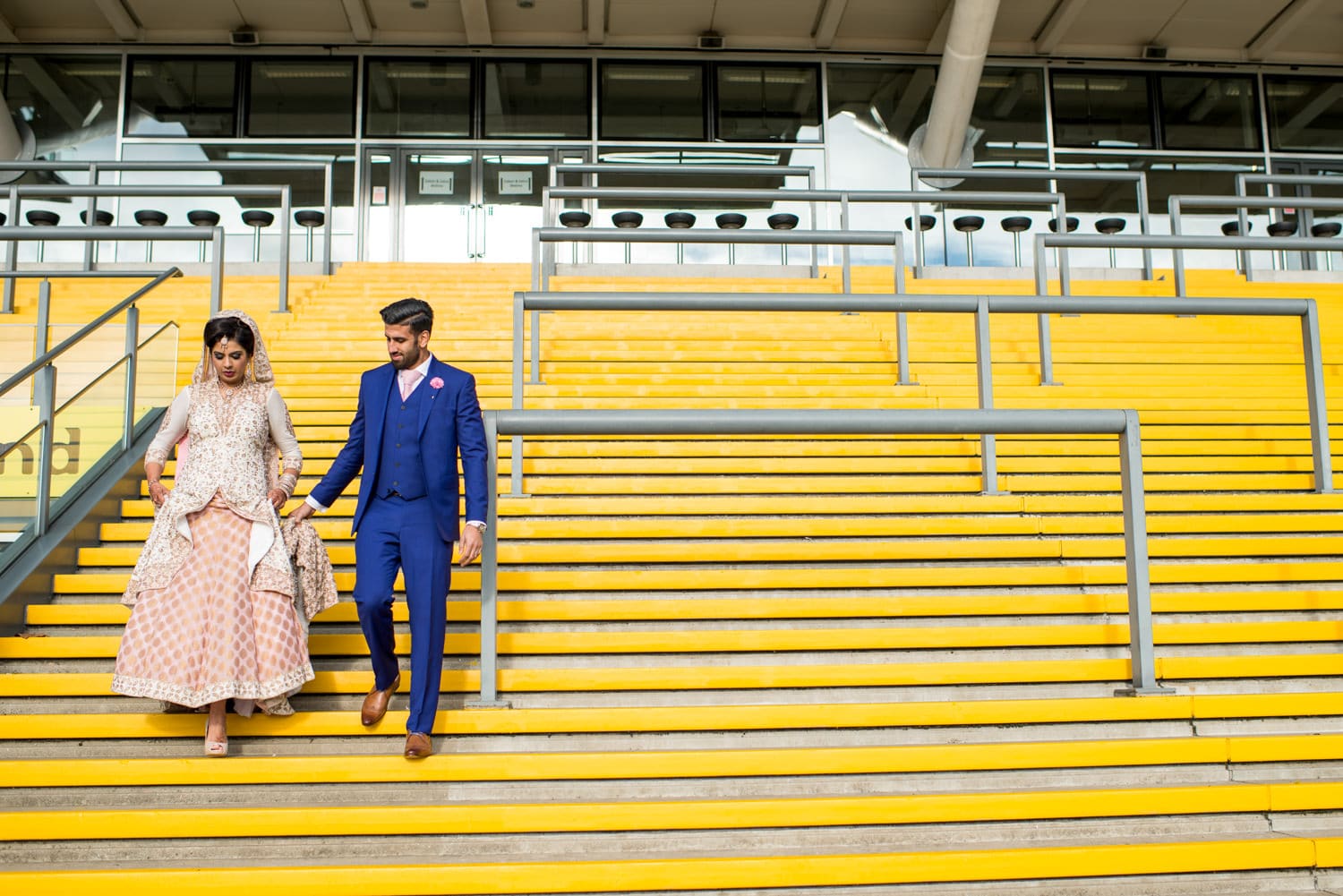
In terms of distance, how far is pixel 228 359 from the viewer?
164 inches

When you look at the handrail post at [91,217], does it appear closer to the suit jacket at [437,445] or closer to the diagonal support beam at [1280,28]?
the suit jacket at [437,445]

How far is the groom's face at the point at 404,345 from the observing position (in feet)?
13.2

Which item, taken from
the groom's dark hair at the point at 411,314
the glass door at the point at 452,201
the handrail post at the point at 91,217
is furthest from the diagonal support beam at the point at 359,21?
the groom's dark hair at the point at 411,314

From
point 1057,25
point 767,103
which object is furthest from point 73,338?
point 1057,25

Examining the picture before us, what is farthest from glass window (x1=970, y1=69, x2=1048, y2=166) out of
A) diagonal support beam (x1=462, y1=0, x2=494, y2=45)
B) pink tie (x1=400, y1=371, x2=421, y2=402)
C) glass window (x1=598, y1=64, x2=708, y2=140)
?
pink tie (x1=400, y1=371, x2=421, y2=402)

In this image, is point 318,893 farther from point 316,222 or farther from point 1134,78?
point 1134,78

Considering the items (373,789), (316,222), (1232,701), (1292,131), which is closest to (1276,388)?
(1232,701)

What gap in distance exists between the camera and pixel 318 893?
3.37m

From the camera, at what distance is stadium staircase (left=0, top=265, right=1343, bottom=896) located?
353cm

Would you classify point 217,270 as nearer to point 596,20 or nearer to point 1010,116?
point 596,20

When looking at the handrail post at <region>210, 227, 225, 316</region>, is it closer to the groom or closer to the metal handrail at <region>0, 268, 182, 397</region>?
the metal handrail at <region>0, 268, 182, 397</region>

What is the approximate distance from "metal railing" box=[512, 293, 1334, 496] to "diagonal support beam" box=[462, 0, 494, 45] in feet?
31.7

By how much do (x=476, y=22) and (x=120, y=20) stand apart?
431cm

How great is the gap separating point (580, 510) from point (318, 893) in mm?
2200
